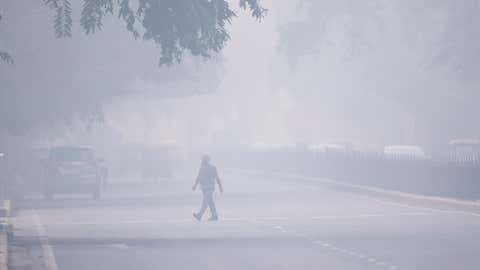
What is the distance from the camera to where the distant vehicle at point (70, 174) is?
40.4 metres

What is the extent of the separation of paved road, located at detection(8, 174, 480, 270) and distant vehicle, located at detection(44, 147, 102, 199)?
1190 mm

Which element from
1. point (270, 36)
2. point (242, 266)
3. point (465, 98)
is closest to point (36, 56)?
point (242, 266)

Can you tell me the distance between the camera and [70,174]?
40438 millimetres

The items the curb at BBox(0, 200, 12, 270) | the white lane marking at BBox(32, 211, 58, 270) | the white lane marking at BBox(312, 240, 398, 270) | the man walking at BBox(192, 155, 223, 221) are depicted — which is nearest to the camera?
the white lane marking at BBox(312, 240, 398, 270)

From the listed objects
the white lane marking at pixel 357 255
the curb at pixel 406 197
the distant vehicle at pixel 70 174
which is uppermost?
the distant vehicle at pixel 70 174

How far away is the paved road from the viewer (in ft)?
59.6

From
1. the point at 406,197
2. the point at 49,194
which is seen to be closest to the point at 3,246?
the point at 406,197

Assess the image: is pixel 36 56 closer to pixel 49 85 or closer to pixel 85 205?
pixel 49 85

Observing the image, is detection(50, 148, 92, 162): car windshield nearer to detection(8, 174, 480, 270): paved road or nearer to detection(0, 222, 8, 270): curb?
detection(8, 174, 480, 270): paved road

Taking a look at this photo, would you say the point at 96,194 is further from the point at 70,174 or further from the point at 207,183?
the point at 207,183

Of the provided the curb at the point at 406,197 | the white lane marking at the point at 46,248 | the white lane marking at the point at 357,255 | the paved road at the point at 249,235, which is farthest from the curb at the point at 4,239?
the curb at the point at 406,197

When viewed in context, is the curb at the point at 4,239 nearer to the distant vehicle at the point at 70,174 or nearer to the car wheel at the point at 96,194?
the distant vehicle at the point at 70,174

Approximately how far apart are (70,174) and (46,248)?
765 inches

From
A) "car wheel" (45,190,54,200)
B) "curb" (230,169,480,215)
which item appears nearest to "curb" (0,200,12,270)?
"curb" (230,169,480,215)
